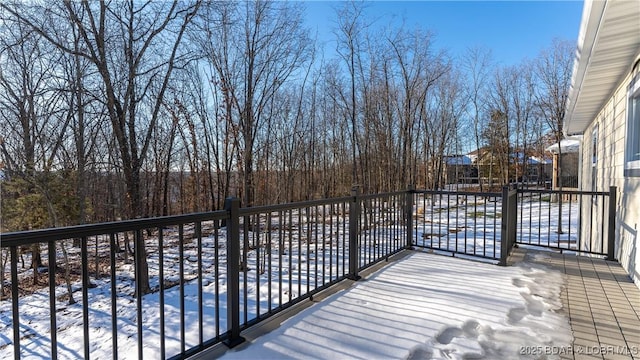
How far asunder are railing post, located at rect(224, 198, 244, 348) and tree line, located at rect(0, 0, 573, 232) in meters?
3.81

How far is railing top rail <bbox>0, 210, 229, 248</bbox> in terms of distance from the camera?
45.9 inches

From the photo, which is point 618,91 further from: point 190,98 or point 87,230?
point 190,98

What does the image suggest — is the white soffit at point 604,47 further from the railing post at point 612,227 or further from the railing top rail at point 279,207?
the railing top rail at point 279,207

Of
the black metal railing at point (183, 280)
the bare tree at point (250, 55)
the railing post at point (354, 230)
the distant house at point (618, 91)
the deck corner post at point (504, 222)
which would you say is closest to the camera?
the black metal railing at point (183, 280)

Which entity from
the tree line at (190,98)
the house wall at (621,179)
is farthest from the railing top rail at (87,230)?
the house wall at (621,179)

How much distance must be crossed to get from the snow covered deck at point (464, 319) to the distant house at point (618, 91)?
65cm

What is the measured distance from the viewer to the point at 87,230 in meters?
1.36

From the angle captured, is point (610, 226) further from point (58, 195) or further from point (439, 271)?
point (58, 195)

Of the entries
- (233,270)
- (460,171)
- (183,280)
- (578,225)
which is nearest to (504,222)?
(233,270)

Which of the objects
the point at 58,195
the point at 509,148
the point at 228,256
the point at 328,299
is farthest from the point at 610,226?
the point at 509,148

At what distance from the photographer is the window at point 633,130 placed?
10.4 feet

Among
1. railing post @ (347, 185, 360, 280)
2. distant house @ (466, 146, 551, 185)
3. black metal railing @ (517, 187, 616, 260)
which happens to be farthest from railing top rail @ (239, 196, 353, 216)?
distant house @ (466, 146, 551, 185)

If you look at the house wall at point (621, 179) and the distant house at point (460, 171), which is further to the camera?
the distant house at point (460, 171)

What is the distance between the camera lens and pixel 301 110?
9289mm
